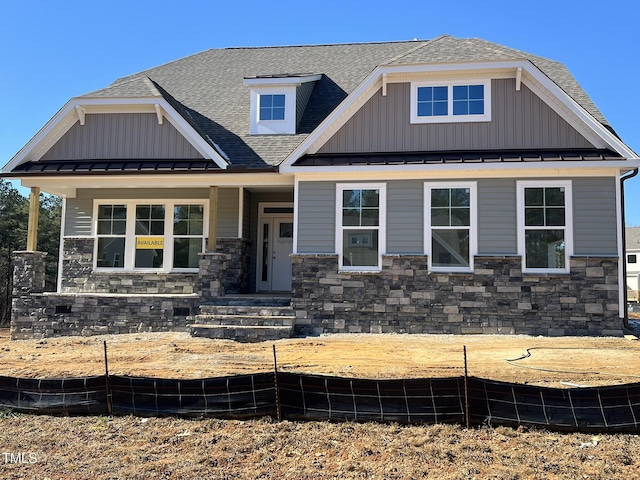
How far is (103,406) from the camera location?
590 cm

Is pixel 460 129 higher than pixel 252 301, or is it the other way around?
pixel 460 129

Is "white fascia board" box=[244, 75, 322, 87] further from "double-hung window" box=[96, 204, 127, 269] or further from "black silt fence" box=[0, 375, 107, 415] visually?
"black silt fence" box=[0, 375, 107, 415]

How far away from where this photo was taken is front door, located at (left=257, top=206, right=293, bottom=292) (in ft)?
45.8

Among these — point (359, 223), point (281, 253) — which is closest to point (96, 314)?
point (281, 253)

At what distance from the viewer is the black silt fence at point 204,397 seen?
5.66 m

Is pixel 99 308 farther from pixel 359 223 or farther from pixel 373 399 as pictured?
pixel 373 399

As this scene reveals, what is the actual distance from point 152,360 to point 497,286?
697 centimetres

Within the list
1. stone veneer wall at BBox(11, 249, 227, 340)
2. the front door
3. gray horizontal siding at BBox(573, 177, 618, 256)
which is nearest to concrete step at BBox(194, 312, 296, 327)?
stone veneer wall at BBox(11, 249, 227, 340)

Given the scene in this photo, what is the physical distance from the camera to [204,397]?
571cm

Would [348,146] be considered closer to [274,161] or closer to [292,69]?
[274,161]

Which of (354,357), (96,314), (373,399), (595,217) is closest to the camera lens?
(373,399)

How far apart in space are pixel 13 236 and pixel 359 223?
77.3 feet

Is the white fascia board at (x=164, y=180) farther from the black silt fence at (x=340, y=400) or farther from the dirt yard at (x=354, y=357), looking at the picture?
the black silt fence at (x=340, y=400)

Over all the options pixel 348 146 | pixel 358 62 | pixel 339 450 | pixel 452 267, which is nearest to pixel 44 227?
pixel 358 62
